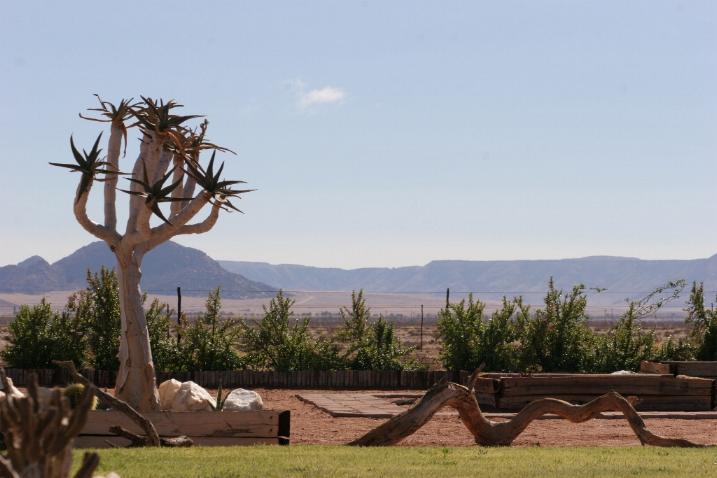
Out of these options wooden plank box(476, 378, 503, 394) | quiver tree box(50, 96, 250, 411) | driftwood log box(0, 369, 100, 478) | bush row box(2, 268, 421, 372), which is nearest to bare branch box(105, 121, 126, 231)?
quiver tree box(50, 96, 250, 411)

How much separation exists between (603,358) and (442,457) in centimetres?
1424

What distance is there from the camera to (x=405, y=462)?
11.5 metres

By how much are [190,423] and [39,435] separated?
815cm

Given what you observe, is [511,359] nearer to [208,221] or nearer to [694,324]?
[694,324]

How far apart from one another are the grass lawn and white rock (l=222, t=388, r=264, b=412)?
11.2 ft

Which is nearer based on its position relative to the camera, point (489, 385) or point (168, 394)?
point (168, 394)

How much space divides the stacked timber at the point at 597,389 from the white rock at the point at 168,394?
5.78m

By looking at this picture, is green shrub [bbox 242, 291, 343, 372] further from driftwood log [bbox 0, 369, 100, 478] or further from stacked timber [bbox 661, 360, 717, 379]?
driftwood log [bbox 0, 369, 100, 478]

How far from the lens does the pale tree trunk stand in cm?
1588

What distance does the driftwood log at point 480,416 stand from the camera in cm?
1366

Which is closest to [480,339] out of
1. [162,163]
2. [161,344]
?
[161,344]

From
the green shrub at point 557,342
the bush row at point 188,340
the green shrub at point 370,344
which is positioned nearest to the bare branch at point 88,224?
the bush row at point 188,340

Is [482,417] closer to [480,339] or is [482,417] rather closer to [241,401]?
[241,401]

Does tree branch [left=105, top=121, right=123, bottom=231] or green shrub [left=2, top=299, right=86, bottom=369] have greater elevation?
tree branch [left=105, top=121, right=123, bottom=231]
